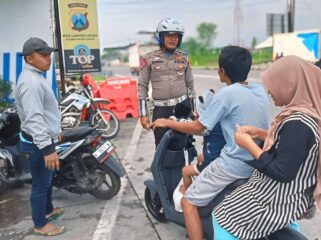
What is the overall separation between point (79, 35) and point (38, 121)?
511cm

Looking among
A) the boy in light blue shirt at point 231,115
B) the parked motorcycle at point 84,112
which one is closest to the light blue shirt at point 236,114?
the boy in light blue shirt at point 231,115

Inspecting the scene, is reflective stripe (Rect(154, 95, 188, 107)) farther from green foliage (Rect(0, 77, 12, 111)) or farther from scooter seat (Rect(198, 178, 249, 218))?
green foliage (Rect(0, 77, 12, 111))

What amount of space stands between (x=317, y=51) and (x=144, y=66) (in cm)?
1757

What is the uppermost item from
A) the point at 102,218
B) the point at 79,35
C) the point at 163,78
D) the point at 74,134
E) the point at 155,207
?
the point at 79,35

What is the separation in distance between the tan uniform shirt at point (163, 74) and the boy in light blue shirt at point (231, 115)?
1433 millimetres

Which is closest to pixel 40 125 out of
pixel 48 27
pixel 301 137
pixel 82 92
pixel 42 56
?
pixel 42 56

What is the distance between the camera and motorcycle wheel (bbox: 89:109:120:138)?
700cm

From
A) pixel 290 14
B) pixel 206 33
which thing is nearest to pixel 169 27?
pixel 290 14

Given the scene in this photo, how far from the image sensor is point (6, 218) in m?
3.85

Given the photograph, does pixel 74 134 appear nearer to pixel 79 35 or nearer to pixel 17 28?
pixel 79 35

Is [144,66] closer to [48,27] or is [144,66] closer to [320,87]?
[320,87]

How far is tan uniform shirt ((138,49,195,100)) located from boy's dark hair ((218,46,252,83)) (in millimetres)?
1556

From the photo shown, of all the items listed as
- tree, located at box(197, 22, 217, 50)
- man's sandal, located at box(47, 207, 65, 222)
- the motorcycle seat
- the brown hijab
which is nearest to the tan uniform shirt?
the motorcycle seat

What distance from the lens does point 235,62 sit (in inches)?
92.8
